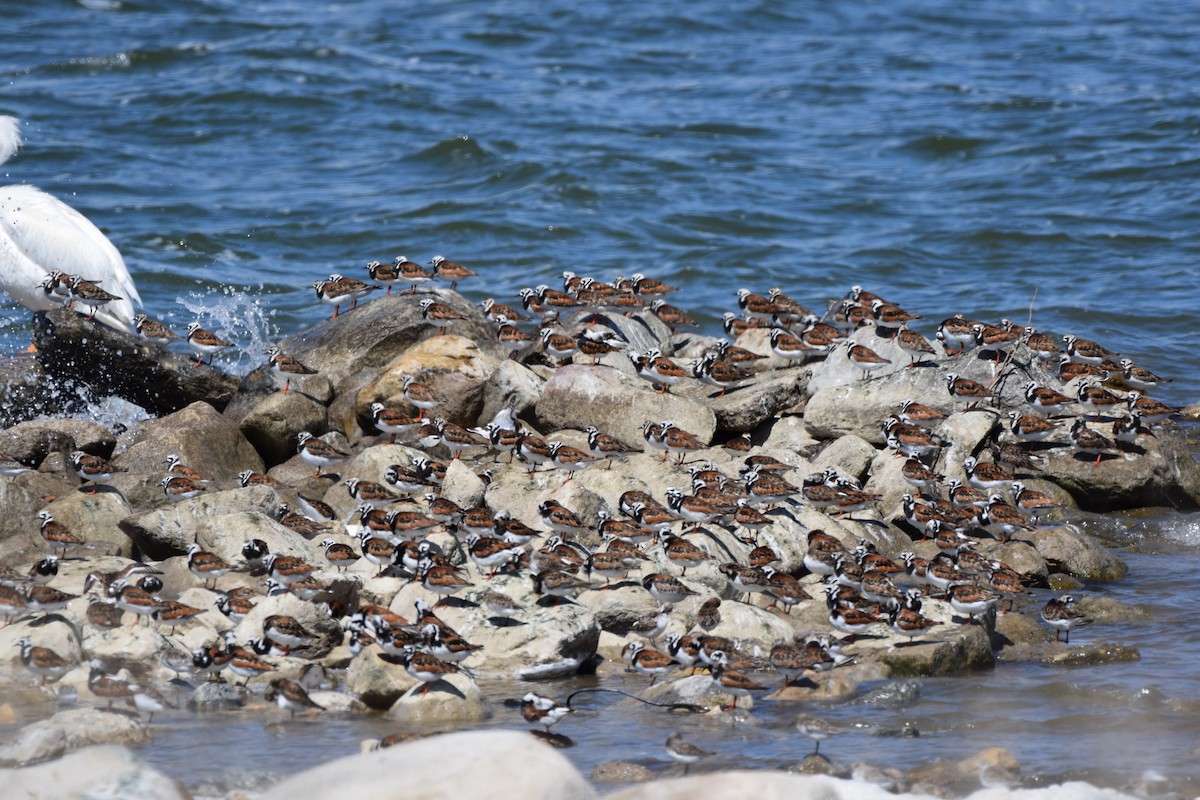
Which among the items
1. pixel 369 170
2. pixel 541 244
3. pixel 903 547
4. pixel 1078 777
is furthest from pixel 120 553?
pixel 369 170

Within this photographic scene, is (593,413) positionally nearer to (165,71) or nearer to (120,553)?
(120,553)

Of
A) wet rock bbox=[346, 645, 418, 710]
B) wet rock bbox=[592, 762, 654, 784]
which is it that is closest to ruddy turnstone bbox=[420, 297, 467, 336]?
wet rock bbox=[346, 645, 418, 710]

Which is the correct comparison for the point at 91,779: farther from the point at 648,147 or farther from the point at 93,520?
the point at 648,147

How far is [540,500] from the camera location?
13.6 m

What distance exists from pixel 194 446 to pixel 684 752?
330 inches

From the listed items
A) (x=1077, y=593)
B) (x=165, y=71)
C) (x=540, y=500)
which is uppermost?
(x=165, y=71)

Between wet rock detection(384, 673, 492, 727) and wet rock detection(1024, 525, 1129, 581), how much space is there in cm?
660

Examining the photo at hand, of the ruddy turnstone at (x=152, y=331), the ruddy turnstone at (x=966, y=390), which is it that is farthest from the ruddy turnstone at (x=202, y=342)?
the ruddy turnstone at (x=966, y=390)

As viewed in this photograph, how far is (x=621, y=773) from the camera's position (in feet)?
30.6

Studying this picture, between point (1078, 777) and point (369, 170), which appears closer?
point (1078, 777)

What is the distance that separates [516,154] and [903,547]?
74.5ft

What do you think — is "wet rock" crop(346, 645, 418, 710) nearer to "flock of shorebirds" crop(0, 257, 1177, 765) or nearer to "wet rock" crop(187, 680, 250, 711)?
"flock of shorebirds" crop(0, 257, 1177, 765)

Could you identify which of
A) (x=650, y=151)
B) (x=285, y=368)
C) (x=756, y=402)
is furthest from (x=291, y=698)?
(x=650, y=151)

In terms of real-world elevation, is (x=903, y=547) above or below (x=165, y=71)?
below
